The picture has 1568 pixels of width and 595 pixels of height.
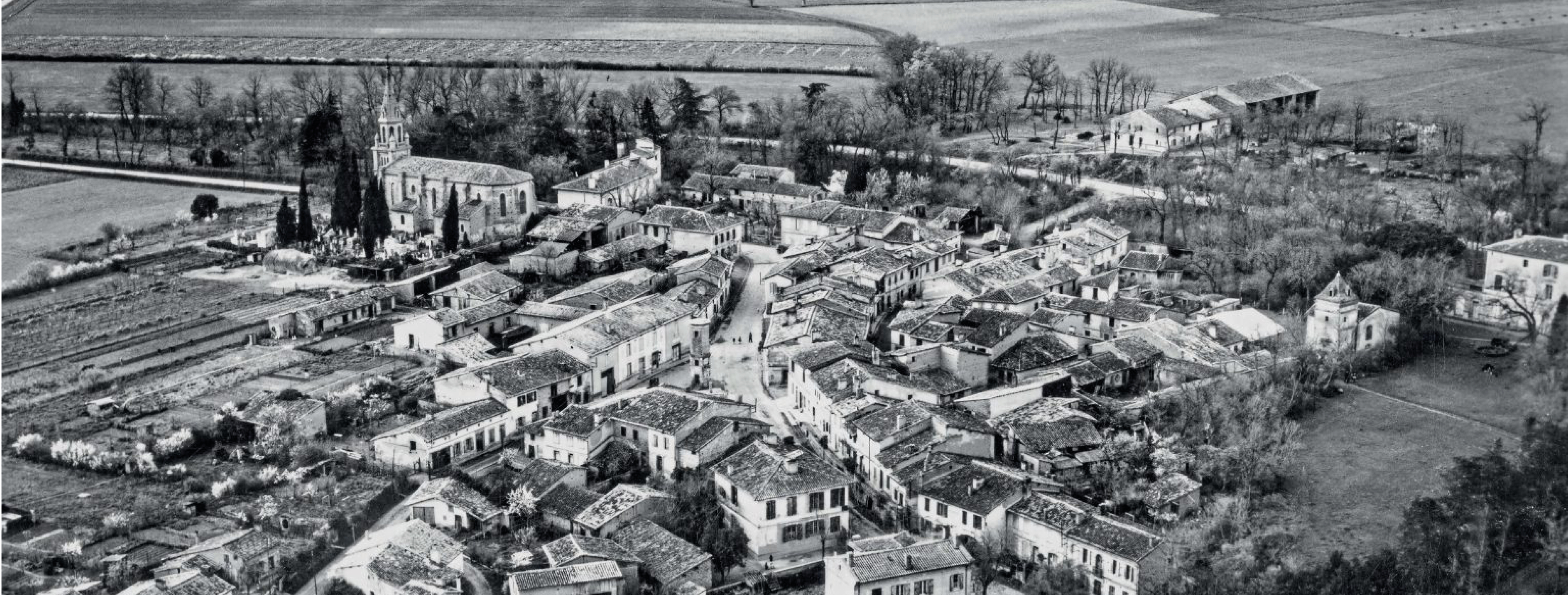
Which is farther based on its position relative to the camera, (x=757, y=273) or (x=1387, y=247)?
(x=757, y=273)

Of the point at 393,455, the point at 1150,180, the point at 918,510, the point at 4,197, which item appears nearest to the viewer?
the point at 918,510

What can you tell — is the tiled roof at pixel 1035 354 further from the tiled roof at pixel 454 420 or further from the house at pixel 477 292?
the house at pixel 477 292

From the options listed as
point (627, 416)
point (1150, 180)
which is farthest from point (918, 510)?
point (1150, 180)

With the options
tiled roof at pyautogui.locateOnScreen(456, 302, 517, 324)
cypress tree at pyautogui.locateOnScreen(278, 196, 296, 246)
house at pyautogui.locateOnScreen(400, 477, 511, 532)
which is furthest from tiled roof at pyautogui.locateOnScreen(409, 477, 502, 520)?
cypress tree at pyautogui.locateOnScreen(278, 196, 296, 246)

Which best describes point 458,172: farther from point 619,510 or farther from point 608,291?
point 619,510

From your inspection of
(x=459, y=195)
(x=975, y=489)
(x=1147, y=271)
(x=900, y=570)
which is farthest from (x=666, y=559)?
(x=459, y=195)

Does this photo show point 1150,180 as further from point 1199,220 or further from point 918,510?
point 918,510

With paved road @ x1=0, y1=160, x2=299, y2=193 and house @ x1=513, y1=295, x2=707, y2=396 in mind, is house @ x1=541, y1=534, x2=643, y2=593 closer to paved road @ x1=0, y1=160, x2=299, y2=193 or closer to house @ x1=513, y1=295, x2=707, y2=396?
house @ x1=513, y1=295, x2=707, y2=396
